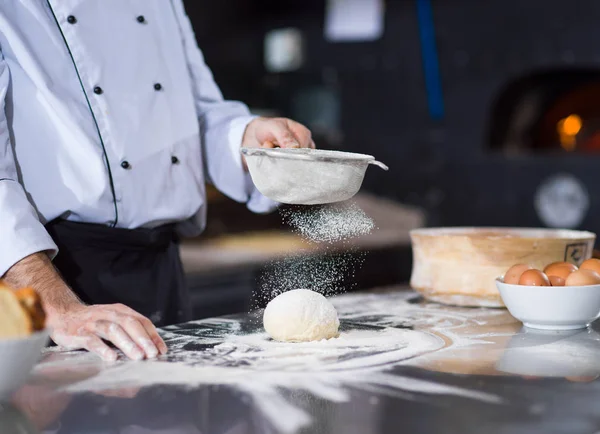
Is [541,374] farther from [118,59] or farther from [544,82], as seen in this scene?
[544,82]

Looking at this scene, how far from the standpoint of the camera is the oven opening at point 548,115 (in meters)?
4.31

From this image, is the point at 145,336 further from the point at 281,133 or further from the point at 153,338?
the point at 281,133

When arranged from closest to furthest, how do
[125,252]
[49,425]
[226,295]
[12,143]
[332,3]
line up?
[49,425]
[12,143]
[125,252]
[226,295]
[332,3]

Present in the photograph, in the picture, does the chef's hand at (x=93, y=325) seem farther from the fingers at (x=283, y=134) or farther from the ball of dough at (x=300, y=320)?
the fingers at (x=283, y=134)

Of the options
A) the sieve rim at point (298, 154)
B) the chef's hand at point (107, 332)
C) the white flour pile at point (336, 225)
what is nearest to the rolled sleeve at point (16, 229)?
the chef's hand at point (107, 332)

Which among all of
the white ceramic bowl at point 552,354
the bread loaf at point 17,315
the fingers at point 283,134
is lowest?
the white ceramic bowl at point 552,354

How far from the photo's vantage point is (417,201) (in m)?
4.96

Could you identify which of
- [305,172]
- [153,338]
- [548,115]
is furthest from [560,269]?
[548,115]

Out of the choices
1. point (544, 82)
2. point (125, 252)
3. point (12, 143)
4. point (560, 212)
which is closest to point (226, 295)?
point (125, 252)

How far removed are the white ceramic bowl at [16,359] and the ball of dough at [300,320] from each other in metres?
0.51

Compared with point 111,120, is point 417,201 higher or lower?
lower

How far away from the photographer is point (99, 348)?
1255 mm

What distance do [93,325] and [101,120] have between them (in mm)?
618

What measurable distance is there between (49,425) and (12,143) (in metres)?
0.91
